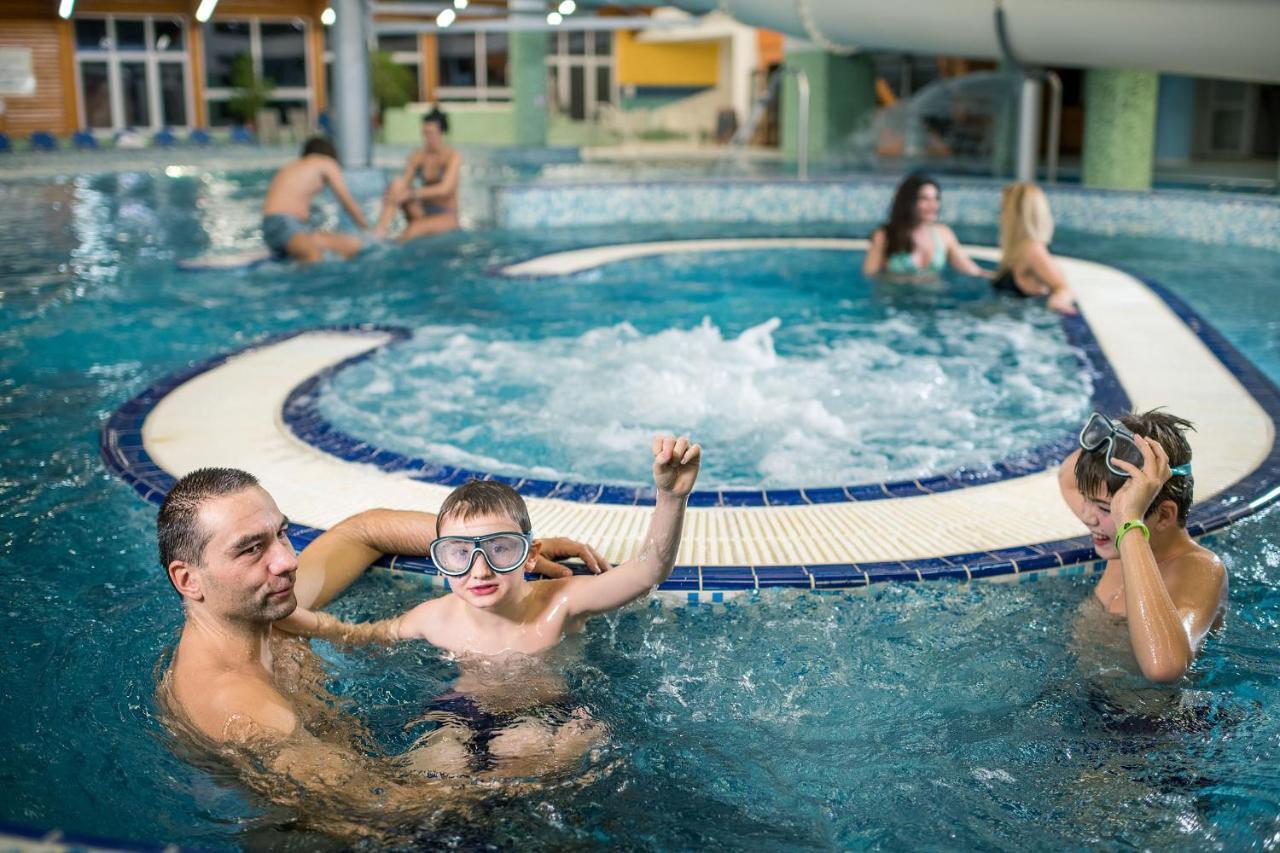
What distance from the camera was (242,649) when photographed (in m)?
2.46

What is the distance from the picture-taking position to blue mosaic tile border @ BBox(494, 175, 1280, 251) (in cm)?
1138

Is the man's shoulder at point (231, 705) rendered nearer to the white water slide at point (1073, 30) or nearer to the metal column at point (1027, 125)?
the white water slide at point (1073, 30)

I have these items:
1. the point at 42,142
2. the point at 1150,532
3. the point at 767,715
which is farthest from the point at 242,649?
the point at 42,142

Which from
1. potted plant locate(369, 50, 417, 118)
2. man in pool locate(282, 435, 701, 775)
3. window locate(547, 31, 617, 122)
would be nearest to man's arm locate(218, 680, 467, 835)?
man in pool locate(282, 435, 701, 775)

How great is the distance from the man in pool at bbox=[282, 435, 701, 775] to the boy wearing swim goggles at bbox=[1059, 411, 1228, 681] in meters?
0.96

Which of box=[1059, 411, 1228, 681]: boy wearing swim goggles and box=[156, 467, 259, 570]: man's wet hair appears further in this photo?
box=[1059, 411, 1228, 681]: boy wearing swim goggles

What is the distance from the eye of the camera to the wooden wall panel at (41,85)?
25.3 meters

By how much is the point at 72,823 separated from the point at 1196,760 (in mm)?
2283

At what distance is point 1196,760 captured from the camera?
101 inches

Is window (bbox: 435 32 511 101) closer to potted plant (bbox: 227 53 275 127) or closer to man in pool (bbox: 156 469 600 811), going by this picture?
potted plant (bbox: 227 53 275 127)

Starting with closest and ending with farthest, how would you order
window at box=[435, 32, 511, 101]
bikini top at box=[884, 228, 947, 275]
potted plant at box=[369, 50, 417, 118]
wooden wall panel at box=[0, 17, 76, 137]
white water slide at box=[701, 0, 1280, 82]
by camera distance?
bikini top at box=[884, 228, 947, 275]
white water slide at box=[701, 0, 1280, 82]
potted plant at box=[369, 50, 417, 118]
wooden wall panel at box=[0, 17, 76, 137]
window at box=[435, 32, 511, 101]

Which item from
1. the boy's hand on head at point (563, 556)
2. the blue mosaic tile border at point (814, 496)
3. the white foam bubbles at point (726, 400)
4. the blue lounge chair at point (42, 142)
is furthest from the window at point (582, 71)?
the boy's hand on head at point (563, 556)

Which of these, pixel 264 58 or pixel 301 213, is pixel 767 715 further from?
pixel 264 58

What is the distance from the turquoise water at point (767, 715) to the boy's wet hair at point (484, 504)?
466 mm
